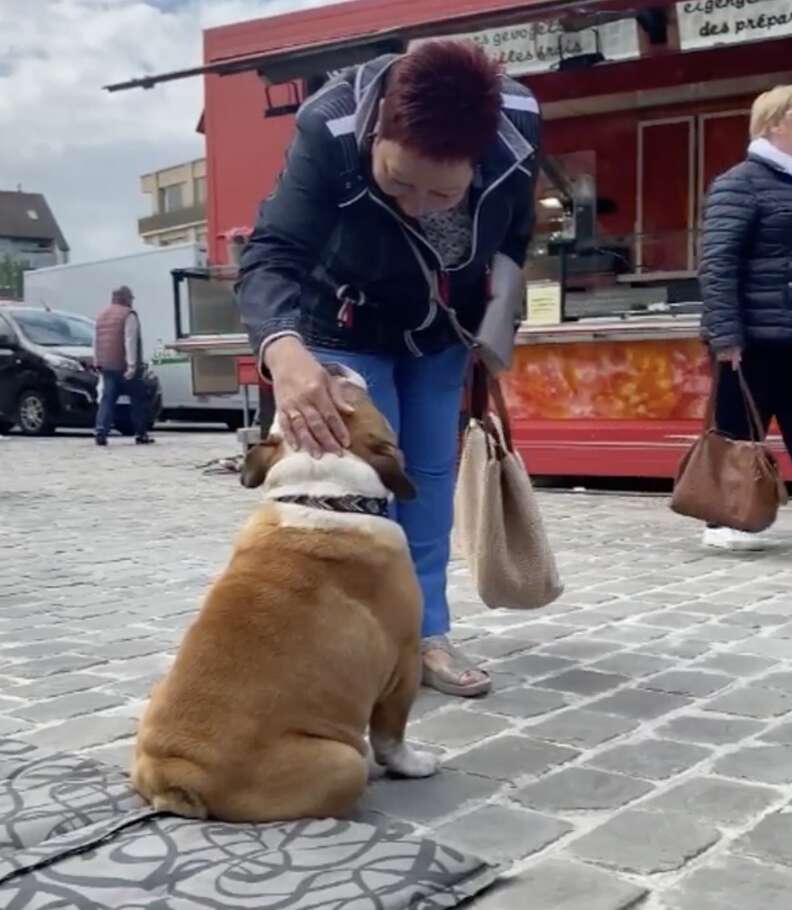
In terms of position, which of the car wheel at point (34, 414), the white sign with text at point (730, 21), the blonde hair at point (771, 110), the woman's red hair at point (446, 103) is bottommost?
the car wheel at point (34, 414)

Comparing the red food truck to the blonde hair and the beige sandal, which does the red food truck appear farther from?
the beige sandal

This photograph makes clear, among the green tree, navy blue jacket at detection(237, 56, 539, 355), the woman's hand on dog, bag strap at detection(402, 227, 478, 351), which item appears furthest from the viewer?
the green tree

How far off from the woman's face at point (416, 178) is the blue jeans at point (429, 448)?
1.79ft

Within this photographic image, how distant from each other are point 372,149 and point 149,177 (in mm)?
81139

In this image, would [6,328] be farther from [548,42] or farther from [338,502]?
[338,502]

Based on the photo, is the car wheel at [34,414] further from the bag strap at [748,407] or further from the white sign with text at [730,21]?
the bag strap at [748,407]

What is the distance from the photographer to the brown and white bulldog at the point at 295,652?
7.97ft

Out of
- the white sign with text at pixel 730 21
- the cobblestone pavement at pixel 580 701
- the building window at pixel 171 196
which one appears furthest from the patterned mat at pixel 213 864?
the building window at pixel 171 196

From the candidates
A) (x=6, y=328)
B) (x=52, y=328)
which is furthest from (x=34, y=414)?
(x=52, y=328)

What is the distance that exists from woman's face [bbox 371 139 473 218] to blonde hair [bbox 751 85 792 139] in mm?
3053

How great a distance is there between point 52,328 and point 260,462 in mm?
16886

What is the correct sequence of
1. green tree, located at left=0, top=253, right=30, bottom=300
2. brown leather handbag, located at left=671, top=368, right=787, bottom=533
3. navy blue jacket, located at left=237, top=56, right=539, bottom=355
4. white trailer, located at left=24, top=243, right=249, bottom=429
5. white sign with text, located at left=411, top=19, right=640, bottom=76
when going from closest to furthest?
navy blue jacket, located at left=237, top=56, right=539, bottom=355
brown leather handbag, located at left=671, top=368, right=787, bottom=533
white sign with text, located at left=411, top=19, right=640, bottom=76
white trailer, located at left=24, top=243, right=249, bottom=429
green tree, located at left=0, top=253, right=30, bottom=300

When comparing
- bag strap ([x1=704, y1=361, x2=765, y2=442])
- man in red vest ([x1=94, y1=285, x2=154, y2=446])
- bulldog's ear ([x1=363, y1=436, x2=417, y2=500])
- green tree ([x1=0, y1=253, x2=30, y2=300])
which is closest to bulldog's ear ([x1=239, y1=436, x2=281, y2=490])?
bulldog's ear ([x1=363, y1=436, x2=417, y2=500])

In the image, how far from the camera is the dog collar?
103 inches
